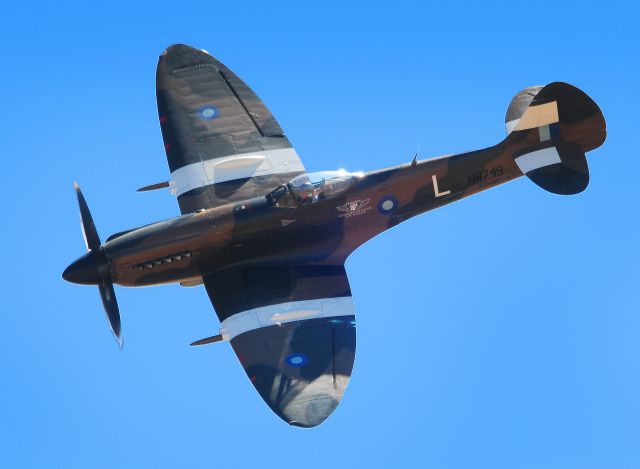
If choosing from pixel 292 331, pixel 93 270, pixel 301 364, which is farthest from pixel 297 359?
pixel 93 270

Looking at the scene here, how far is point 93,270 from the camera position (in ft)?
92.4

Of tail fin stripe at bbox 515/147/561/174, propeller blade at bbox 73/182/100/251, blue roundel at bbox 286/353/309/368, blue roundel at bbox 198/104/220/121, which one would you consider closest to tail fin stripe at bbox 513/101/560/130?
tail fin stripe at bbox 515/147/561/174

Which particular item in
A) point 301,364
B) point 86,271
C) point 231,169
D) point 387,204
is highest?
point 231,169

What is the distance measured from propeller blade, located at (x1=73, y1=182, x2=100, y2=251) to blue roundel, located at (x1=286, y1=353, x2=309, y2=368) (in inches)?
190

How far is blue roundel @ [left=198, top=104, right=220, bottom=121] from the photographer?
31.3 meters

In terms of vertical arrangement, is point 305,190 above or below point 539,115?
below

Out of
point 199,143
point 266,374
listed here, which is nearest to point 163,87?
point 199,143

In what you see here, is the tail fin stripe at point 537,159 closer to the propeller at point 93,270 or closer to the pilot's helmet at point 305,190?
the pilot's helmet at point 305,190

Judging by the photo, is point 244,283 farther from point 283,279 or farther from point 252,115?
point 252,115

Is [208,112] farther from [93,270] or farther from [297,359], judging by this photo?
[297,359]

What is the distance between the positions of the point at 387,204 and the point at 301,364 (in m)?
4.57

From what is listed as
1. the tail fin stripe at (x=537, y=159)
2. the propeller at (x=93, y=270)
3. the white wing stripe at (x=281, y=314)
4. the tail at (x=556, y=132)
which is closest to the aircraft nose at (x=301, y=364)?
the white wing stripe at (x=281, y=314)

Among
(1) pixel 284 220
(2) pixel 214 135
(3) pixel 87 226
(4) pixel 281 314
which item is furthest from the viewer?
(2) pixel 214 135

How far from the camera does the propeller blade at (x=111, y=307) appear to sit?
91.6ft
